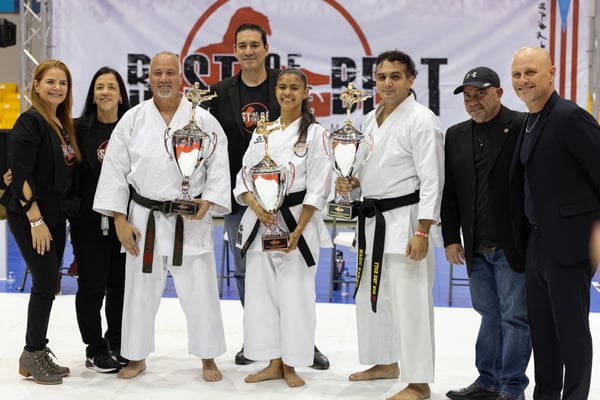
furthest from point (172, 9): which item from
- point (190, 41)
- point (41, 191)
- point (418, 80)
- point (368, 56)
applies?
point (41, 191)

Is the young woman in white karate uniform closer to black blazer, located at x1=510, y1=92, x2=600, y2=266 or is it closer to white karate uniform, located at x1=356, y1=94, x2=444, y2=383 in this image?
white karate uniform, located at x1=356, y1=94, x2=444, y2=383

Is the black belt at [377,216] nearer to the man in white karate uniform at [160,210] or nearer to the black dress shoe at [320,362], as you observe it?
the black dress shoe at [320,362]

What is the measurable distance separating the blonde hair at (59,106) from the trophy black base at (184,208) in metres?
0.62

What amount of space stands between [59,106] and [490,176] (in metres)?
2.20

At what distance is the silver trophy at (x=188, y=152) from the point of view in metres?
3.66

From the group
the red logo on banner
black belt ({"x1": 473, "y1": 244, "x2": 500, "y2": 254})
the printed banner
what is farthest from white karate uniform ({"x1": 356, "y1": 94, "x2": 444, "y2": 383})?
the red logo on banner

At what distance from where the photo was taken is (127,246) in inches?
151

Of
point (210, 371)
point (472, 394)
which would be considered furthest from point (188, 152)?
point (472, 394)

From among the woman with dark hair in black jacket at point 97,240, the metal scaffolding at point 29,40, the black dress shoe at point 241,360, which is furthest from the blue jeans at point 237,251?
the metal scaffolding at point 29,40

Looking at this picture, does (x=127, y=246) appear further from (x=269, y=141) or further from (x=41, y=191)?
(x=269, y=141)

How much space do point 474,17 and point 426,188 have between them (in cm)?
511

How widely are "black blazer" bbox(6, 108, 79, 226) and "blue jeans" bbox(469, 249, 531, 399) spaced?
205cm

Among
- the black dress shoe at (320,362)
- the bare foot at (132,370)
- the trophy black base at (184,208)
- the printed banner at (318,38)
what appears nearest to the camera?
the trophy black base at (184,208)

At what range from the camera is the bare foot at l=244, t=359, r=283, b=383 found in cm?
392
